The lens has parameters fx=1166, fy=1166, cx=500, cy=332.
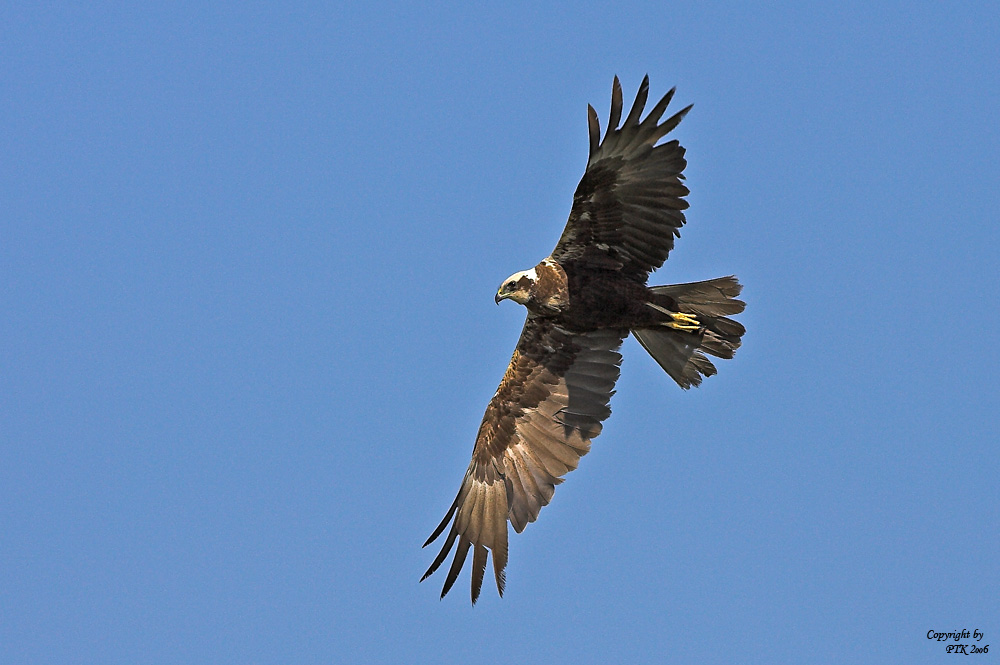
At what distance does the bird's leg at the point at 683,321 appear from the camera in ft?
40.5

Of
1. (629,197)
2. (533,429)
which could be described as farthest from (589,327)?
(629,197)

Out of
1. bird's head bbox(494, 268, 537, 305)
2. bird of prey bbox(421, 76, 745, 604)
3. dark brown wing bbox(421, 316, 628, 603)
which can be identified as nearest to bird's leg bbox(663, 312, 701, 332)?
bird of prey bbox(421, 76, 745, 604)

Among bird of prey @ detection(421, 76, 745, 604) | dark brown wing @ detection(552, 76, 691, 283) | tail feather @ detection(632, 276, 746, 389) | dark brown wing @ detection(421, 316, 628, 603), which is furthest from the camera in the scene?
dark brown wing @ detection(421, 316, 628, 603)

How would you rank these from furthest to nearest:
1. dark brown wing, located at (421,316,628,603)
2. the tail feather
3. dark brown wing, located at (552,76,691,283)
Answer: dark brown wing, located at (421,316,628,603) → the tail feather → dark brown wing, located at (552,76,691,283)

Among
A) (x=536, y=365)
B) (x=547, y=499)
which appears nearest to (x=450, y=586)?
(x=547, y=499)

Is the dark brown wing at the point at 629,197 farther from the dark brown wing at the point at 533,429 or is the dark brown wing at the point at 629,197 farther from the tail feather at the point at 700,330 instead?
the dark brown wing at the point at 533,429

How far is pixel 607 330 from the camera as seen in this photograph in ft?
43.1

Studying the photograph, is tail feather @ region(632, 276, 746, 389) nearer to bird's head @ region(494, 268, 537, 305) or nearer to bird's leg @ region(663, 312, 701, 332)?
bird's leg @ region(663, 312, 701, 332)

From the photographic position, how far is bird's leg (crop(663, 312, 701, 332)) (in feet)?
40.5

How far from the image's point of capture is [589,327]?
512 inches

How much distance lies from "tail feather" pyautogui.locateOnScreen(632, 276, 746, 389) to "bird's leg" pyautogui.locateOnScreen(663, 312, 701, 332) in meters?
0.06

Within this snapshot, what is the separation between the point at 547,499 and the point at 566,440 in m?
0.71

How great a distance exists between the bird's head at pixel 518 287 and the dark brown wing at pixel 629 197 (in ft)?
1.22

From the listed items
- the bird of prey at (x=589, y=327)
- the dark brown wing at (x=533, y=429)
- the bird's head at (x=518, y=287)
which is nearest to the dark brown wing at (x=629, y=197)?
the bird of prey at (x=589, y=327)
